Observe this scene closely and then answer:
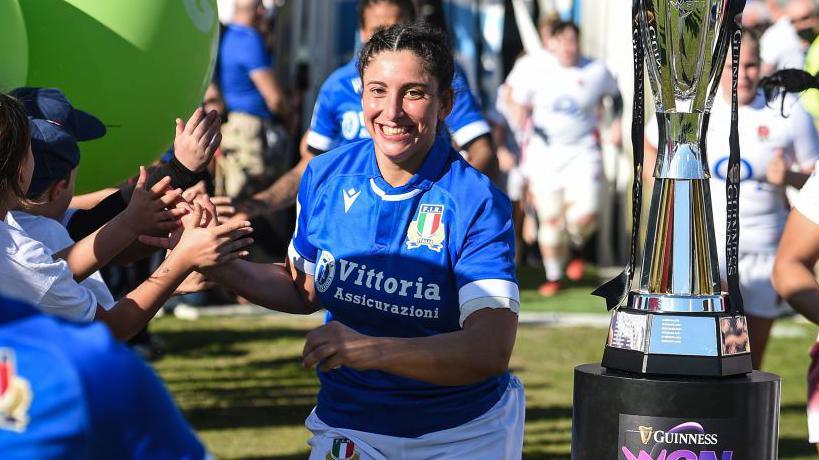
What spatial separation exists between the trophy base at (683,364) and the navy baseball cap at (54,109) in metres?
1.45

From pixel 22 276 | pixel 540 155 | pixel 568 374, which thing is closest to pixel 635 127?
pixel 22 276

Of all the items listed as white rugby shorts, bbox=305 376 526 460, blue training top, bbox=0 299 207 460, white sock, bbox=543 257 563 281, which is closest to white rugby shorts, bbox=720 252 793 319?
white rugby shorts, bbox=305 376 526 460

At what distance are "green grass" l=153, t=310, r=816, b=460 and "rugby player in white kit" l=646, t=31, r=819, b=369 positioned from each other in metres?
0.78

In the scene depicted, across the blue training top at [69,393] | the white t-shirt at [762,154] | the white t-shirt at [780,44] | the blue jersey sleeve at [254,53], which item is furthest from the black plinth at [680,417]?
the blue jersey sleeve at [254,53]

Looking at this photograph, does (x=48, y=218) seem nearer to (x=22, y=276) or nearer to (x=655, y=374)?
(x=22, y=276)

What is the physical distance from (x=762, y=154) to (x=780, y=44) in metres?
1.55

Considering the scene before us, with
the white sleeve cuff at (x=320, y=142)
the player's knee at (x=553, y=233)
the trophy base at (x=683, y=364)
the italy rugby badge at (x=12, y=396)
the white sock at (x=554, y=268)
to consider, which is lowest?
the white sock at (x=554, y=268)

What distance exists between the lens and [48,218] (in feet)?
10.9

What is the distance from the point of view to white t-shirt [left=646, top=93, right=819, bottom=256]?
6.32 meters

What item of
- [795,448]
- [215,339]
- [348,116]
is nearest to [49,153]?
[348,116]

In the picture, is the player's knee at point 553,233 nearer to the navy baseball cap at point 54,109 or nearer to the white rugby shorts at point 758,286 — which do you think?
the white rugby shorts at point 758,286

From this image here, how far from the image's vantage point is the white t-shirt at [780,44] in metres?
7.43

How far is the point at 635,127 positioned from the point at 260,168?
714 centimetres

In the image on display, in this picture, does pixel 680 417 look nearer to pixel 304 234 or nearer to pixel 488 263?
pixel 488 263
